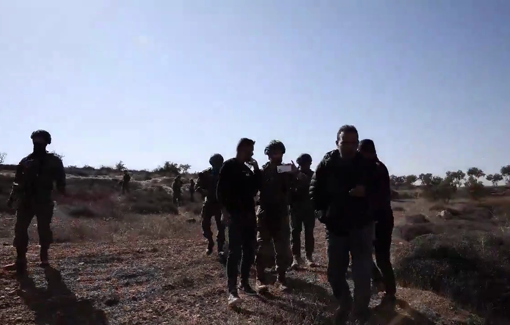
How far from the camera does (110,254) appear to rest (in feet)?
29.9

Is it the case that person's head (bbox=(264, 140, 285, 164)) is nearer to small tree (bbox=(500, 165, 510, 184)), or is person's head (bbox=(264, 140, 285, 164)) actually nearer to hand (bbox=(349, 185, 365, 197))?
hand (bbox=(349, 185, 365, 197))

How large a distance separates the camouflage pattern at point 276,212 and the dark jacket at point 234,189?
2.03ft

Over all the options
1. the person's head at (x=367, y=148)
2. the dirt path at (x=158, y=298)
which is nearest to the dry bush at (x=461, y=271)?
the dirt path at (x=158, y=298)

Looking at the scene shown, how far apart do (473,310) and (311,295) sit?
2.39 m

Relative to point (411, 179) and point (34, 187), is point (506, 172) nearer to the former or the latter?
point (411, 179)

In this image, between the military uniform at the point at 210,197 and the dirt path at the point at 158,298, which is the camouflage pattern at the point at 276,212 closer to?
the dirt path at the point at 158,298

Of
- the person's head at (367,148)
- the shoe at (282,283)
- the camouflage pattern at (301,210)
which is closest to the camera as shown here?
the person's head at (367,148)

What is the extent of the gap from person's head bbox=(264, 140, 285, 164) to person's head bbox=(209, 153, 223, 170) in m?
2.47

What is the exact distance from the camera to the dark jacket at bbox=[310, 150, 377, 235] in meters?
4.74

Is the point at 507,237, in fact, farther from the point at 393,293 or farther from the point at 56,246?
the point at 56,246

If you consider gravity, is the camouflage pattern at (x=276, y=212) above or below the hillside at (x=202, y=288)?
above

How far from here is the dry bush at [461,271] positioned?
23.7 ft

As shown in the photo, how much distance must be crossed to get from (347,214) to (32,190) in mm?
4854

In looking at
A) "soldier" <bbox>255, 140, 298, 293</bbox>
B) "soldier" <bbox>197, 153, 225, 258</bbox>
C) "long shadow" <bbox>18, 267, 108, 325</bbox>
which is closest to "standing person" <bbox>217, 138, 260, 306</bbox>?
"soldier" <bbox>255, 140, 298, 293</bbox>
